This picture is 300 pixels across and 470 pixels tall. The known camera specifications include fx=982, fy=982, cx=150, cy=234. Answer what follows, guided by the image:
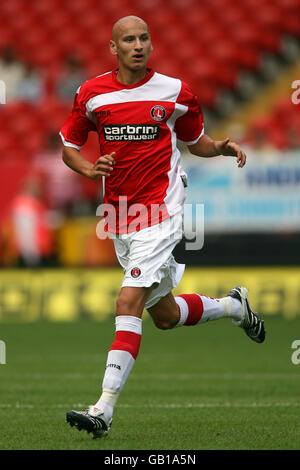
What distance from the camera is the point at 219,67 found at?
17.8m

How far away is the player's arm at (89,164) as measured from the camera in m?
5.50

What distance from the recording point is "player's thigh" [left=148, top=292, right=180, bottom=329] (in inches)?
244

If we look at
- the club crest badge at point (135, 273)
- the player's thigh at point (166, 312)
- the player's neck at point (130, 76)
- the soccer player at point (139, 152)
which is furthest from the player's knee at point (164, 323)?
the player's neck at point (130, 76)

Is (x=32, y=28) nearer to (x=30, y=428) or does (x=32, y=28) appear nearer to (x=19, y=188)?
(x=19, y=188)

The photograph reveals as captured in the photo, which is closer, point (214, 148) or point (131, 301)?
point (131, 301)

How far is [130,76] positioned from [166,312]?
1.49 meters

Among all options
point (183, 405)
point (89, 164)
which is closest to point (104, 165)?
point (89, 164)

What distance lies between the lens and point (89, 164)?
5.83 meters

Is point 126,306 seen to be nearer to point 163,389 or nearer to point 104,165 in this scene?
point 104,165

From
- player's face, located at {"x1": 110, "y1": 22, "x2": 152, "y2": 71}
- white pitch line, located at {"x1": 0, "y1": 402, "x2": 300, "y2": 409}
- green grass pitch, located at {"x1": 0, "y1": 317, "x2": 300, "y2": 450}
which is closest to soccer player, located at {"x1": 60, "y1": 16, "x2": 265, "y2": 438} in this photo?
player's face, located at {"x1": 110, "y1": 22, "x2": 152, "y2": 71}

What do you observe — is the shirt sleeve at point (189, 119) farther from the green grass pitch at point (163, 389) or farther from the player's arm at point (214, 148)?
the green grass pitch at point (163, 389)

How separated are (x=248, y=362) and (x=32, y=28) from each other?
42.3 feet

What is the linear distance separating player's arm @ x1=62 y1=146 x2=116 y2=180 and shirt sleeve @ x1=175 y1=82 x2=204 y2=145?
59cm

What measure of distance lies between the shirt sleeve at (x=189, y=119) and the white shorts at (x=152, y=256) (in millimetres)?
536
